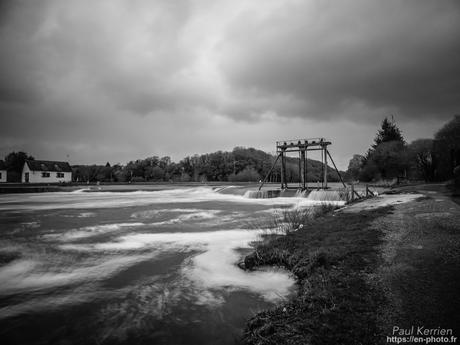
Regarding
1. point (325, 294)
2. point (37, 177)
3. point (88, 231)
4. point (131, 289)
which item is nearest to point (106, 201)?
point (88, 231)

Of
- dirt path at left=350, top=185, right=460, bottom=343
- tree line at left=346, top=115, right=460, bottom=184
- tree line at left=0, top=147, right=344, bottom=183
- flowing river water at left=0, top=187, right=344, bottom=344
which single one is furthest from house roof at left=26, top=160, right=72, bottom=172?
dirt path at left=350, top=185, right=460, bottom=343

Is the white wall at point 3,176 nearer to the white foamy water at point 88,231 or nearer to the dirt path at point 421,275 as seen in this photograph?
the white foamy water at point 88,231

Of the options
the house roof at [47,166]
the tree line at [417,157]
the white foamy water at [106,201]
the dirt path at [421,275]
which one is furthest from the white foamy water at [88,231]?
the house roof at [47,166]

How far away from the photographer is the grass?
290 cm

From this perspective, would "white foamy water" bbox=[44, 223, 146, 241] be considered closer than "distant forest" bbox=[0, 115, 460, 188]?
Yes

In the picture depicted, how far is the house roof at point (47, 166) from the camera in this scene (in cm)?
6350

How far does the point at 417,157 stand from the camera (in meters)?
36.7

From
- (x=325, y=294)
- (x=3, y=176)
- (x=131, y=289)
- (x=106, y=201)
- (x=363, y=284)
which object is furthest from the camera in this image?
(x=3, y=176)

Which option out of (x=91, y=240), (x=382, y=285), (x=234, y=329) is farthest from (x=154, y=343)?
(x=91, y=240)

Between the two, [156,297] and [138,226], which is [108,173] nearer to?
[138,226]

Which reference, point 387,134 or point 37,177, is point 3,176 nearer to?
point 37,177

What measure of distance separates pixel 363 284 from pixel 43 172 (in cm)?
7876

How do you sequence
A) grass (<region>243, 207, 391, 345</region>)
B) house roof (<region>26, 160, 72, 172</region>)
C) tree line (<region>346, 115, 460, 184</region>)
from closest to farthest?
grass (<region>243, 207, 391, 345</region>) → tree line (<region>346, 115, 460, 184</region>) → house roof (<region>26, 160, 72, 172</region>)

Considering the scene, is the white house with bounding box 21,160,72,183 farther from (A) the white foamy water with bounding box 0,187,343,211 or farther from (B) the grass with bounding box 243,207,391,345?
(B) the grass with bounding box 243,207,391,345
